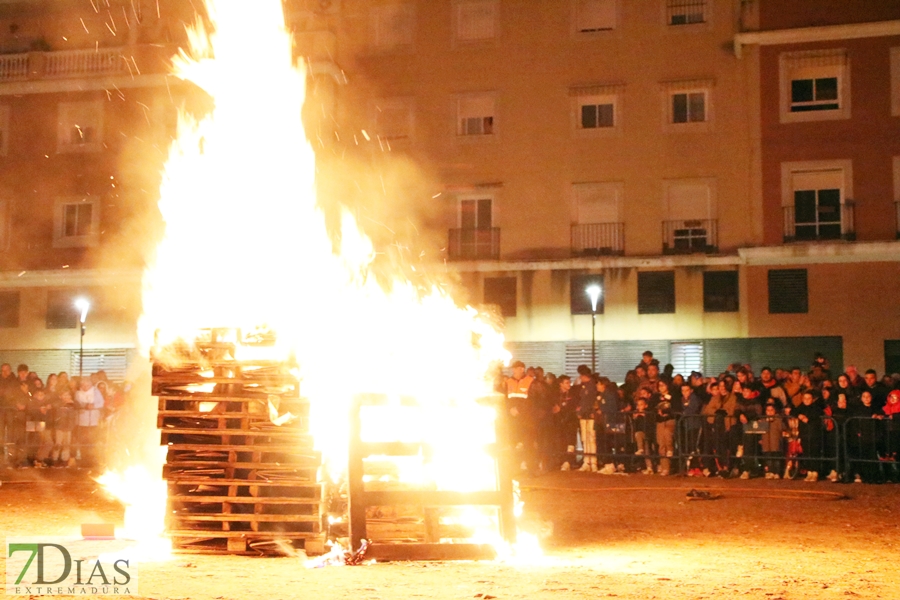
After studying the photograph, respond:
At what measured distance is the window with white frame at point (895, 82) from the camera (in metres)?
28.1

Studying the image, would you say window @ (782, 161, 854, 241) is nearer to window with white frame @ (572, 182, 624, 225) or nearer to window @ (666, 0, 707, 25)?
window with white frame @ (572, 182, 624, 225)

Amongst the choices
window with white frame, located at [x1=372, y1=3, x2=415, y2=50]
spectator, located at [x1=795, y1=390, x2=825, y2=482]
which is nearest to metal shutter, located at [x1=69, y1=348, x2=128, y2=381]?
window with white frame, located at [x1=372, y1=3, x2=415, y2=50]

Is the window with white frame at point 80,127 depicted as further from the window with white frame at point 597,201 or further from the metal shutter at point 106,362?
the window with white frame at point 597,201

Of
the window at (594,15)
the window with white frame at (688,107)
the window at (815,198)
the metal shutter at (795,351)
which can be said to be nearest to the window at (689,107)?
the window with white frame at (688,107)

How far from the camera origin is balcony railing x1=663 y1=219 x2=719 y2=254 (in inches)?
1161

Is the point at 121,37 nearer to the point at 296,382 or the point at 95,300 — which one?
the point at 95,300

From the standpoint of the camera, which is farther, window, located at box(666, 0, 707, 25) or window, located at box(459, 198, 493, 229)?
window, located at box(459, 198, 493, 229)

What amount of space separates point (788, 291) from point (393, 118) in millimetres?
13994

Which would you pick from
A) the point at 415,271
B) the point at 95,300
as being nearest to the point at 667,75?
the point at 415,271

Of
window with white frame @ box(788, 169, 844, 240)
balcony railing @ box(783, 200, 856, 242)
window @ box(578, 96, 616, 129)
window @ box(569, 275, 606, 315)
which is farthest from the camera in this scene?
window @ box(578, 96, 616, 129)

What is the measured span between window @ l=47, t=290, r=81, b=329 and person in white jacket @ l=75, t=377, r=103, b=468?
1492 cm

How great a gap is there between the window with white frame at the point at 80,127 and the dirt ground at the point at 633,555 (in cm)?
2209

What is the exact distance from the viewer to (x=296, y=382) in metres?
9.43

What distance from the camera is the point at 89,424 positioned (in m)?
19.3
